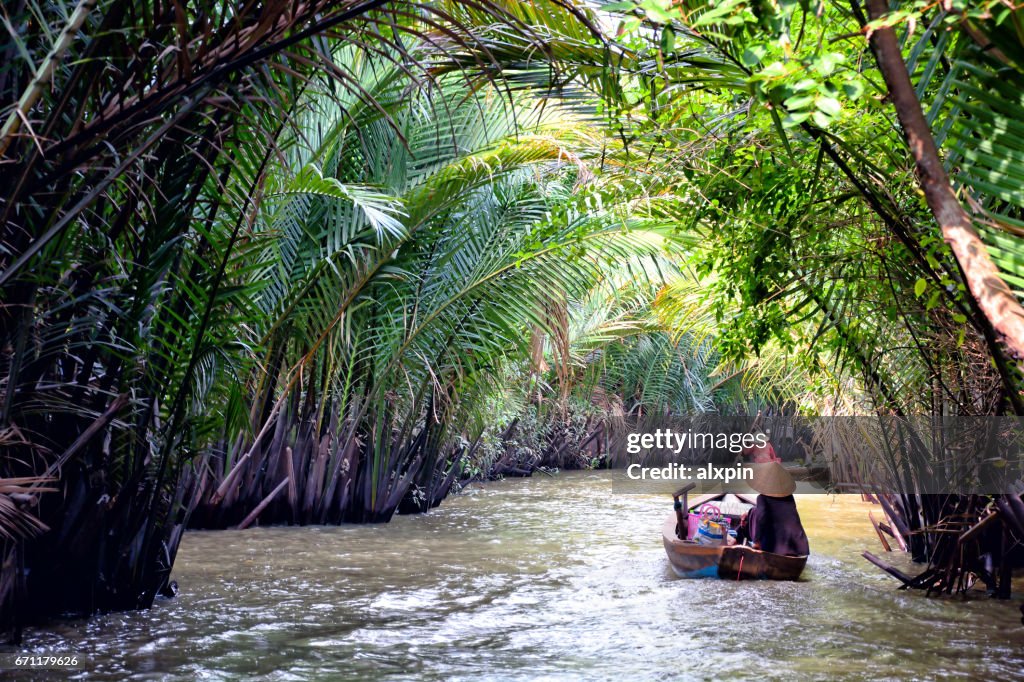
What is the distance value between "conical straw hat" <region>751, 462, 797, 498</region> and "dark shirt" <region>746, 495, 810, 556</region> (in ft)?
0.20

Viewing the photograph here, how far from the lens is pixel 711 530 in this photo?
10.6 m

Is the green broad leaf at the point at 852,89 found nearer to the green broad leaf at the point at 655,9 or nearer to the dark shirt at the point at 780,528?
the green broad leaf at the point at 655,9

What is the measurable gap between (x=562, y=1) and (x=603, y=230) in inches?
277

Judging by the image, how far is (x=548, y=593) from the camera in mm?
8766

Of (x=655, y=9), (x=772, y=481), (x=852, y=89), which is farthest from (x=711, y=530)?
(x=852, y=89)

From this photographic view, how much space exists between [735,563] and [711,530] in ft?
2.97

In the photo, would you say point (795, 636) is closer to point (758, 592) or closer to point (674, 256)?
point (758, 592)

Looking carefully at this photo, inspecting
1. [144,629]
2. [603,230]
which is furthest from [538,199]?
[144,629]

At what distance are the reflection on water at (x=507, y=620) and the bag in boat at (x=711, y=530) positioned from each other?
50cm

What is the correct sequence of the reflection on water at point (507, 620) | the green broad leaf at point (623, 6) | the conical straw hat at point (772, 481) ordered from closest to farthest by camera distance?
the green broad leaf at point (623, 6) < the reflection on water at point (507, 620) < the conical straw hat at point (772, 481)

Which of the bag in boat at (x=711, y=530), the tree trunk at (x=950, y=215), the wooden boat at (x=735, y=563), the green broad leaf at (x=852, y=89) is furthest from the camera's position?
the bag in boat at (x=711, y=530)

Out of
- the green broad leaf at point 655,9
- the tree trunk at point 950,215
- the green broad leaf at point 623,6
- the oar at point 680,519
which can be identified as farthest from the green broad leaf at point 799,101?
the oar at point 680,519

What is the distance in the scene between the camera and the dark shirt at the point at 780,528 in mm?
9891

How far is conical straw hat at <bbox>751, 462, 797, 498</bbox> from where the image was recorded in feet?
32.3
